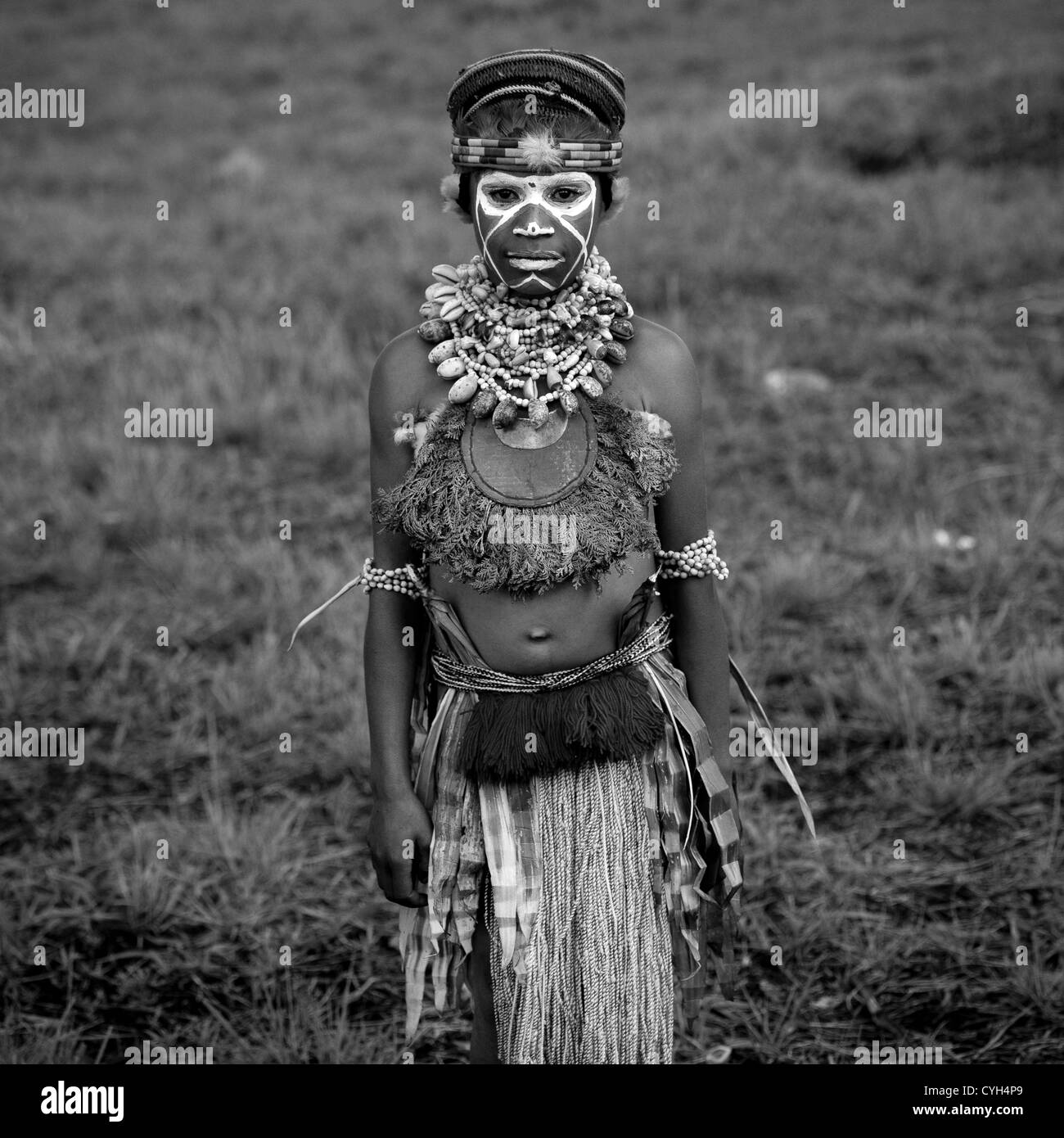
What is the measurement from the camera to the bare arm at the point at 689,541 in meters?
2.17

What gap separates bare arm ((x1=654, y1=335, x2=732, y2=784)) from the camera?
2.17 meters

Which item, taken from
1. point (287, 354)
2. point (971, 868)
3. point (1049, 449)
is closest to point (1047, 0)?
point (1049, 449)

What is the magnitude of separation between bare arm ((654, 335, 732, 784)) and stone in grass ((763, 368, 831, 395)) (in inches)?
152

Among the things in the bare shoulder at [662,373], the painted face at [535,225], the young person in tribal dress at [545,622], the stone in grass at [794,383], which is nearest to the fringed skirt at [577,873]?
the young person in tribal dress at [545,622]

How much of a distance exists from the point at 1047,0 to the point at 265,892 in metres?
11.3

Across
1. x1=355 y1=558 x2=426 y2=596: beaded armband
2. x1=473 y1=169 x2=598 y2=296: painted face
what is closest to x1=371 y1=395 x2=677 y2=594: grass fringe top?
x1=355 y1=558 x2=426 y2=596: beaded armband

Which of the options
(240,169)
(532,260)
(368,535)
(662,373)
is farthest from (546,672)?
(240,169)

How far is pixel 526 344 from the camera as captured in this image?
83.0 inches

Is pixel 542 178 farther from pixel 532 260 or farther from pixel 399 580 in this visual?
pixel 399 580

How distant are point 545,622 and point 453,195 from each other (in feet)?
2.51

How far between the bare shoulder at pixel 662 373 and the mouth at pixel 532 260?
0.22m

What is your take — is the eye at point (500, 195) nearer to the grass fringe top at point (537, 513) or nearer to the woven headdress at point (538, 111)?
the woven headdress at point (538, 111)

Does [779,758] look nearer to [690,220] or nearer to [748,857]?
[748,857]

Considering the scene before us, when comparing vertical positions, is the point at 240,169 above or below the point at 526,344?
above
